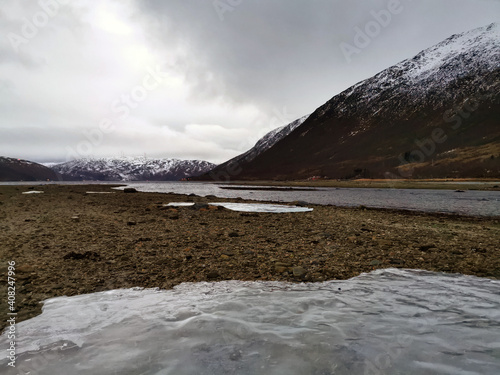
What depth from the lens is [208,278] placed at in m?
7.12

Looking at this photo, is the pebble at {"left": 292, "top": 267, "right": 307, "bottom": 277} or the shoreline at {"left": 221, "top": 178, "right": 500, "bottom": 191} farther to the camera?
the shoreline at {"left": 221, "top": 178, "right": 500, "bottom": 191}

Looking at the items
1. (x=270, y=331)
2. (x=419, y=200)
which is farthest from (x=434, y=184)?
(x=270, y=331)

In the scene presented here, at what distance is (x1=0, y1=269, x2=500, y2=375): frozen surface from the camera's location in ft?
11.7

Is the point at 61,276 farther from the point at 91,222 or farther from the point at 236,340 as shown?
the point at 91,222

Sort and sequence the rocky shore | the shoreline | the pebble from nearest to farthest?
the rocky shore
the pebble
the shoreline

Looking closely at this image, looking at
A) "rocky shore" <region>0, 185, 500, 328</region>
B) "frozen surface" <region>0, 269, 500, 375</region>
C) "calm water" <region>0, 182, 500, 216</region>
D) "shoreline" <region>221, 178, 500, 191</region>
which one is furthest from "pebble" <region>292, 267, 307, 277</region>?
"shoreline" <region>221, 178, 500, 191</region>

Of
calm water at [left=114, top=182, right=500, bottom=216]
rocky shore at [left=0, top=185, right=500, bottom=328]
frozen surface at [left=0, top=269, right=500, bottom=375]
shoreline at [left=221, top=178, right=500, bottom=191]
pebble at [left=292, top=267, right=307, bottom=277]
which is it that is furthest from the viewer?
shoreline at [left=221, top=178, right=500, bottom=191]

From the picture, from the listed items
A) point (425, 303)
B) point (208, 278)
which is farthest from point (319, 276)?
point (208, 278)

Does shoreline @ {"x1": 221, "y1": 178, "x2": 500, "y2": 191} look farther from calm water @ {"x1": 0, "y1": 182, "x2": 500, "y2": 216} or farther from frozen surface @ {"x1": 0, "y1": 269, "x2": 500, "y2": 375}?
frozen surface @ {"x1": 0, "y1": 269, "x2": 500, "y2": 375}

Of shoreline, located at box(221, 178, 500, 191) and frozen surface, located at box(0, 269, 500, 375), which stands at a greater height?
shoreline, located at box(221, 178, 500, 191)

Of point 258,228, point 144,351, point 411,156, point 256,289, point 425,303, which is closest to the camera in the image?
point 144,351

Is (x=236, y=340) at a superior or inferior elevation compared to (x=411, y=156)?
inferior

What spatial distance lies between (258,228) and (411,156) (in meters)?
202

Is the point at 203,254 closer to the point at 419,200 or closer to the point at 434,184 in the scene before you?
the point at 419,200
